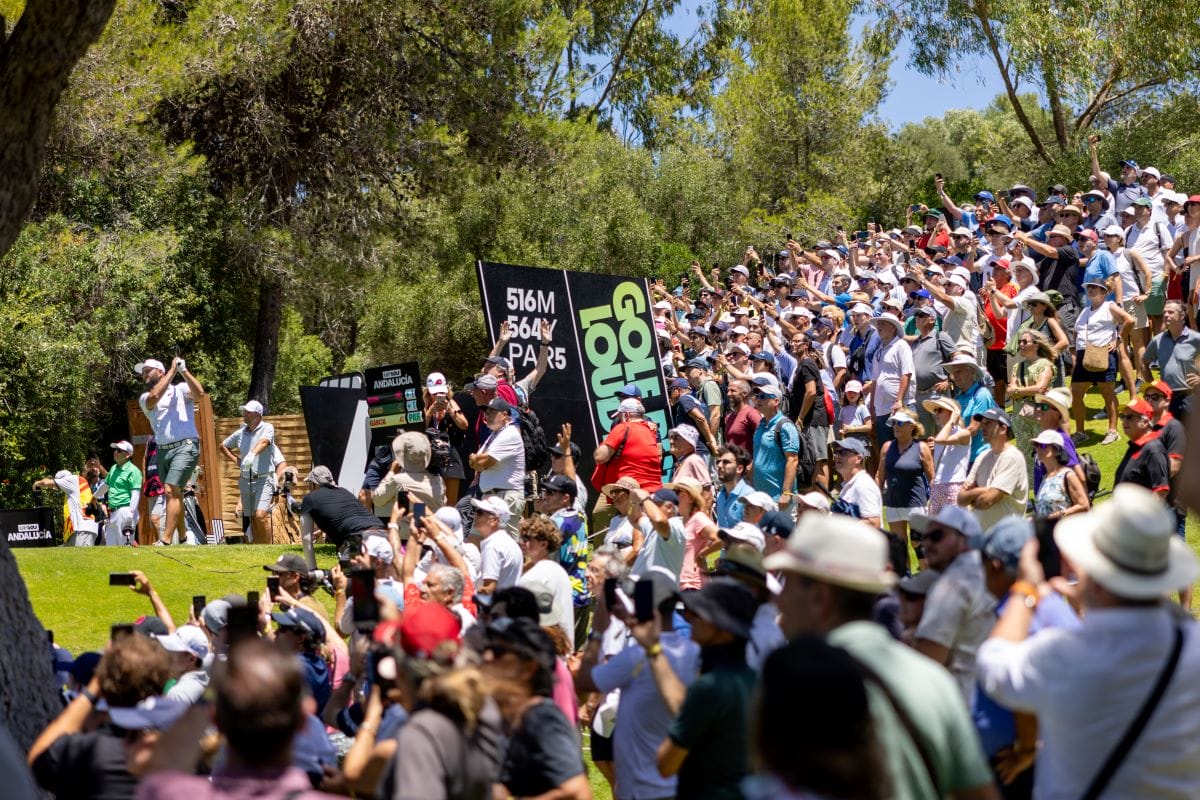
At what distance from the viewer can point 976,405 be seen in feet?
36.0

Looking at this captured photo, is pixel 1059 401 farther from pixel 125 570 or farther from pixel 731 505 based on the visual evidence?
pixel 125 570

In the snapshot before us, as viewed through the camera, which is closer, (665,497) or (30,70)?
(30,70)

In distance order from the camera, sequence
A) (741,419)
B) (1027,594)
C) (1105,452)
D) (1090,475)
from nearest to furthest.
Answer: (1027,594) → (1090,475) → (741,419) → (1105,452)

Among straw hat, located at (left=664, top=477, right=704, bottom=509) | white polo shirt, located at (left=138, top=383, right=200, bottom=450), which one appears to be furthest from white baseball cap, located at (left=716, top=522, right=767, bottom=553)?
white polo shirt, located at (left=138, top=383, right=200, bottom=450)

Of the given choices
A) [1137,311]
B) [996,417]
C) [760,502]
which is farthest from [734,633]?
[1137,311]

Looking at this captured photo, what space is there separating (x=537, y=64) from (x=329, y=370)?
11.6 metres

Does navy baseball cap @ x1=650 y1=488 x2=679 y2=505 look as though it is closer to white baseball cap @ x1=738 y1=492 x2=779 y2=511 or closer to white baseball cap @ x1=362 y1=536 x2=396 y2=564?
white baseball cap @ x1=738 y1=492 x2=779 y2=511

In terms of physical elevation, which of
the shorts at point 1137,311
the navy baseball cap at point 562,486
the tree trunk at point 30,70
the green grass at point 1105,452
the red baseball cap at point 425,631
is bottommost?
the green grass at point 1105,452

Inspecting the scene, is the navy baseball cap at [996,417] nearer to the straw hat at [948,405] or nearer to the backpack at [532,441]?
the straw hat at [948,405]

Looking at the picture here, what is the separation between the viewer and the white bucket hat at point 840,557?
386 centimetres

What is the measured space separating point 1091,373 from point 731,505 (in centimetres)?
531

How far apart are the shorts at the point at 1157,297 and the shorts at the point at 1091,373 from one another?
1524 millimetres

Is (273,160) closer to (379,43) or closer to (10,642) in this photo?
(379,43)

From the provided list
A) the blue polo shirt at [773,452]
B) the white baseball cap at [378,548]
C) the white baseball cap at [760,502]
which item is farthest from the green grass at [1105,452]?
→ the white baseball cap at [378,548]
